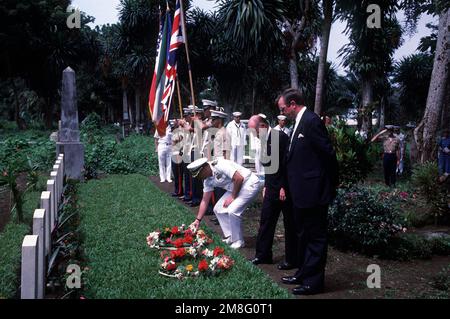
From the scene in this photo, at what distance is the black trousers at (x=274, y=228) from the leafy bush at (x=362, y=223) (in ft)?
3.75

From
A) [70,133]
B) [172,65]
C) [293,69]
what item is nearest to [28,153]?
[70,133]

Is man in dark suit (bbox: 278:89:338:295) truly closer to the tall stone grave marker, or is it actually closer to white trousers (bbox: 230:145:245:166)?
white trousers (bbox: 230:145:245:166)

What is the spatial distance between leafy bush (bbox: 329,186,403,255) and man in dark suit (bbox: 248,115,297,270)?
1164mm

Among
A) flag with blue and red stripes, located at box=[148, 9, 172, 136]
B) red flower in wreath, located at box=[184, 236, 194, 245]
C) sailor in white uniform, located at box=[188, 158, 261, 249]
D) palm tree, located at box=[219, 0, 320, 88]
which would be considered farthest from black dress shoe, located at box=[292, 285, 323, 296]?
palm tree, located at box=[219, 0, 320, 88]

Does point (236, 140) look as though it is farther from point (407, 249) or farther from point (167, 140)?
point (407, 249)

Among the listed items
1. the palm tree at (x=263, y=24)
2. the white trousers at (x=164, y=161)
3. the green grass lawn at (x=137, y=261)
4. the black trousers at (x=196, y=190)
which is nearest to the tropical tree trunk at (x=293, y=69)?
the palm tree at (x=263, y=24)

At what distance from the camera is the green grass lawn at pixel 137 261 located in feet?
15.4

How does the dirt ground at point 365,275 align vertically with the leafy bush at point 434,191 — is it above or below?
below

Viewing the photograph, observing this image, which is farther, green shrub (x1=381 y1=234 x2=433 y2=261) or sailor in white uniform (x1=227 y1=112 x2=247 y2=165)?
sailor in white uniform (x1=227 y1=112 x2=247 y2=165)

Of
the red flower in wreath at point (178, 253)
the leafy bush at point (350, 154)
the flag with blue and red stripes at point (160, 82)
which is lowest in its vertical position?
the red flower in wreath at point (178, 253)

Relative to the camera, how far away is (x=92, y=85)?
43.8 m

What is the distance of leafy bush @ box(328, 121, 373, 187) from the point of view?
7.97 meters

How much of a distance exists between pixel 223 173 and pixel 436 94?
8.92 metres

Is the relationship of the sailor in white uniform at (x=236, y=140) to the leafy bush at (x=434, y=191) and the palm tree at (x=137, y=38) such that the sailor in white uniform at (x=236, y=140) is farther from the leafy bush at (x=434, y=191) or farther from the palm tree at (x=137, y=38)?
the palm tree at (x=137, y=38)
